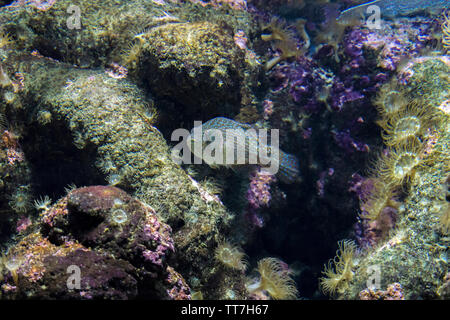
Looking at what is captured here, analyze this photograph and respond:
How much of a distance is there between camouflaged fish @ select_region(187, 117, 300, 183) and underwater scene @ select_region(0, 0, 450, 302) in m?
0.03

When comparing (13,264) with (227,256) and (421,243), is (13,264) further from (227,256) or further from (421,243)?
(421,243)

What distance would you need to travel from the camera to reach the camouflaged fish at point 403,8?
5906mm

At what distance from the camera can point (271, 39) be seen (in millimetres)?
5695

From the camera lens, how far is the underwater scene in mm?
2531

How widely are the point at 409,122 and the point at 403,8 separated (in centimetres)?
348

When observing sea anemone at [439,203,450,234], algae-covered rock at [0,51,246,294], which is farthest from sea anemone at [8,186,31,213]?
sea anemone at [439,203,450,234]

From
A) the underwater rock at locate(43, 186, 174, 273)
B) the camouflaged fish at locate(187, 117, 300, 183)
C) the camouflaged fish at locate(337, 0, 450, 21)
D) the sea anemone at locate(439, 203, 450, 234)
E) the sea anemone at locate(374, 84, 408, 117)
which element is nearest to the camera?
the underwater rock at locate(43, 186, 174, 273)

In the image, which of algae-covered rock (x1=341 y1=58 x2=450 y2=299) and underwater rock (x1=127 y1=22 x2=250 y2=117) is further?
underwater rock (x1=127 y1=22 x2=250 y2=117)

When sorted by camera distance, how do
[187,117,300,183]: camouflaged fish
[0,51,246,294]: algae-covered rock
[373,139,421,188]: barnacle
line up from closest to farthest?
[0,51,246,294]: algae-covered rock, [373,139,421,188]: barnacle, [187,117,300,183]: camouflaged fish

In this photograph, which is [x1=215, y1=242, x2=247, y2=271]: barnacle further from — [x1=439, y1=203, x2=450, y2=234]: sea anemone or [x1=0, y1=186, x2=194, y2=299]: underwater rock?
[x1=439, y1=203, x2=450, y2=234]: sea anemone

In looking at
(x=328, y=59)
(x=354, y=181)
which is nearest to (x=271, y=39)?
(x=328, y=59)

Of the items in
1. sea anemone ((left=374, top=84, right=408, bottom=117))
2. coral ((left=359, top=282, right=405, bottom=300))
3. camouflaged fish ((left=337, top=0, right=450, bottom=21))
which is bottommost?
coral ((left=359, top=282, right=405, bottom=300))

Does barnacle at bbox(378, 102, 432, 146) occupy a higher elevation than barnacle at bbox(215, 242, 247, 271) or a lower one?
higher

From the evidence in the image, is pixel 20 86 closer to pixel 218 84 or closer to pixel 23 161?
pixel 23 161
